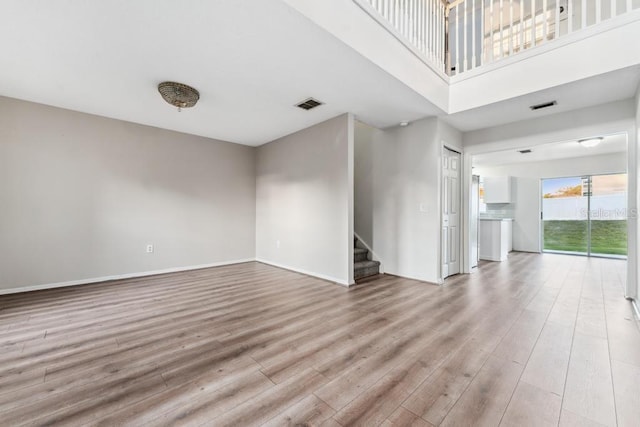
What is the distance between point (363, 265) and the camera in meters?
4.22

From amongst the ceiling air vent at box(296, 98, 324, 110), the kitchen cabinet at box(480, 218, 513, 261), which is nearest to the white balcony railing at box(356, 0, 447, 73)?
the ceiling air vent at box(296, 98, 324, 110)

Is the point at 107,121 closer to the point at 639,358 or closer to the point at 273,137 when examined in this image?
the point at 273,137

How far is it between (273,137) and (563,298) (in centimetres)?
502

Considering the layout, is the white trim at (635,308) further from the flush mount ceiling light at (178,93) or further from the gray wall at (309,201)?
the flush mount ceiling light at (178,93)

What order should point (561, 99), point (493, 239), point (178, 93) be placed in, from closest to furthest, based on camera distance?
point (178, 93)
point (561, 99)
point (493, 239)

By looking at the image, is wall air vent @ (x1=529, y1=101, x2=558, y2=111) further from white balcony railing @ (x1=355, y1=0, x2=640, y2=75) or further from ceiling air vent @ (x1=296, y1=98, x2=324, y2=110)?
ceiling air vent @ (x1=296, y1=98, x2=324, y2=110)

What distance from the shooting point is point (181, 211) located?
4656 mm

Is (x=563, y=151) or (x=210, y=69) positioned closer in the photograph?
(x=210, y=69)

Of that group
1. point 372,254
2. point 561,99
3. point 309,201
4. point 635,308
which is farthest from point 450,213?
point 309,201

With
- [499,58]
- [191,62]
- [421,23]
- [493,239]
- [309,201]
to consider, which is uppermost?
[421,23]

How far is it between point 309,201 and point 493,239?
14.4 ft

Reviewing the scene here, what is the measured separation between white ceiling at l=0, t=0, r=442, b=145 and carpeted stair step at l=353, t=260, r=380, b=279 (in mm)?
2331

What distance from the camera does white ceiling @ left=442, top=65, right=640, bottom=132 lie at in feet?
8.82

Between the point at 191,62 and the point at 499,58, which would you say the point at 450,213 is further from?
the point at 191,62
